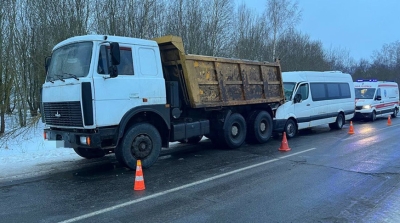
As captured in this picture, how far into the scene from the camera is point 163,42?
26.8 feet

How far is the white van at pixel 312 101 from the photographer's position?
1194 centimetres

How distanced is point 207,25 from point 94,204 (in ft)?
59.1

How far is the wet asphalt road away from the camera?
4.51 metres

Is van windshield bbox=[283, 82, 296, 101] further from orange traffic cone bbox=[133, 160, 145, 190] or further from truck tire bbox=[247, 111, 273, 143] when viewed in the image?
orange traffic cone bbox=[133, 160, 145, 190]

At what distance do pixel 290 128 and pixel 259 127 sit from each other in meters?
1.92

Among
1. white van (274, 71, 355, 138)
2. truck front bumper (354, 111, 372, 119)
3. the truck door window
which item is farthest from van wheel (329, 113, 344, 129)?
the truck door window

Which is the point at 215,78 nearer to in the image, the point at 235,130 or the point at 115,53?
the point at 235,130

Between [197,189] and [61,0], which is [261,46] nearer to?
[61,0]

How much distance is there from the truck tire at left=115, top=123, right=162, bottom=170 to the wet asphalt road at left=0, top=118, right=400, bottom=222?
0.26 metres

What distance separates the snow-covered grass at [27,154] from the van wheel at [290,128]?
23.8 ft

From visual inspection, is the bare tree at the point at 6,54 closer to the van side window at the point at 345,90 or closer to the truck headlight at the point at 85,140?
the truck headlight at the point at 85,140

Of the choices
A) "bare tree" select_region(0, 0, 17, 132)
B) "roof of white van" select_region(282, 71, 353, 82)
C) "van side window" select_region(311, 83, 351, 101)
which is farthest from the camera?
"van side window" select_region(311, 83, 351, 101)

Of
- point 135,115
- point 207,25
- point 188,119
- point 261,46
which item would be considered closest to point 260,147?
point 188,119

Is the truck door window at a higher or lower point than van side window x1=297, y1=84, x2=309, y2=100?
higher
